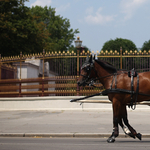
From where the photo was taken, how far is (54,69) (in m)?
16.5

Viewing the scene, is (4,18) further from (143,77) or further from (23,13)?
(143,77)

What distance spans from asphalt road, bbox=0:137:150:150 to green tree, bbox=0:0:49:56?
74.9 feet

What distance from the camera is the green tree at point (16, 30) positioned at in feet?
98.0

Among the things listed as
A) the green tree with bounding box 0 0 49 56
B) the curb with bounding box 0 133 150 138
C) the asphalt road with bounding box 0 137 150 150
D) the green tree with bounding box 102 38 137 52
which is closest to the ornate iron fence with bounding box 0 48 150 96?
the curb with bounding box 0 133 150 138

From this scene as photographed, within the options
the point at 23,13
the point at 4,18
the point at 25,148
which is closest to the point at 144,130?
the point at 25,148

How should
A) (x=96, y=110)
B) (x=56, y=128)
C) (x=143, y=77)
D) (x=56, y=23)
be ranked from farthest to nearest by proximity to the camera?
(x=56, y=23)
(x=96, y=110)
(x=56, y=128)
(x=143, y=77)

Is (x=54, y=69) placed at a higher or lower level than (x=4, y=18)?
lower

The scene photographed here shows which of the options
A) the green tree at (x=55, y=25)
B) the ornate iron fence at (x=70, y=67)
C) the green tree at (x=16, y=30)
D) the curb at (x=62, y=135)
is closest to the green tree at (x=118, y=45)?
the green tree at (x=55, y=25)

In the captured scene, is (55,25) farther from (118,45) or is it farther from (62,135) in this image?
(62,135)

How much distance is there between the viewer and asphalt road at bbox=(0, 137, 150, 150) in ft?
22.7

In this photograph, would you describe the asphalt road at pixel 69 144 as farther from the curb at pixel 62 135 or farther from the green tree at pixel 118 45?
the green tree at pixel 118 45

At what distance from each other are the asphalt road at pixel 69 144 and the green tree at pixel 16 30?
2282 centimetres

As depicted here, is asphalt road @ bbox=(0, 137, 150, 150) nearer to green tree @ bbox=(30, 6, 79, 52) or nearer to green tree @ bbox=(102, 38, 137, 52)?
green tree @ bbox=(102, 38, 137, 52)

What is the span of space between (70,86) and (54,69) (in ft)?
4.34
